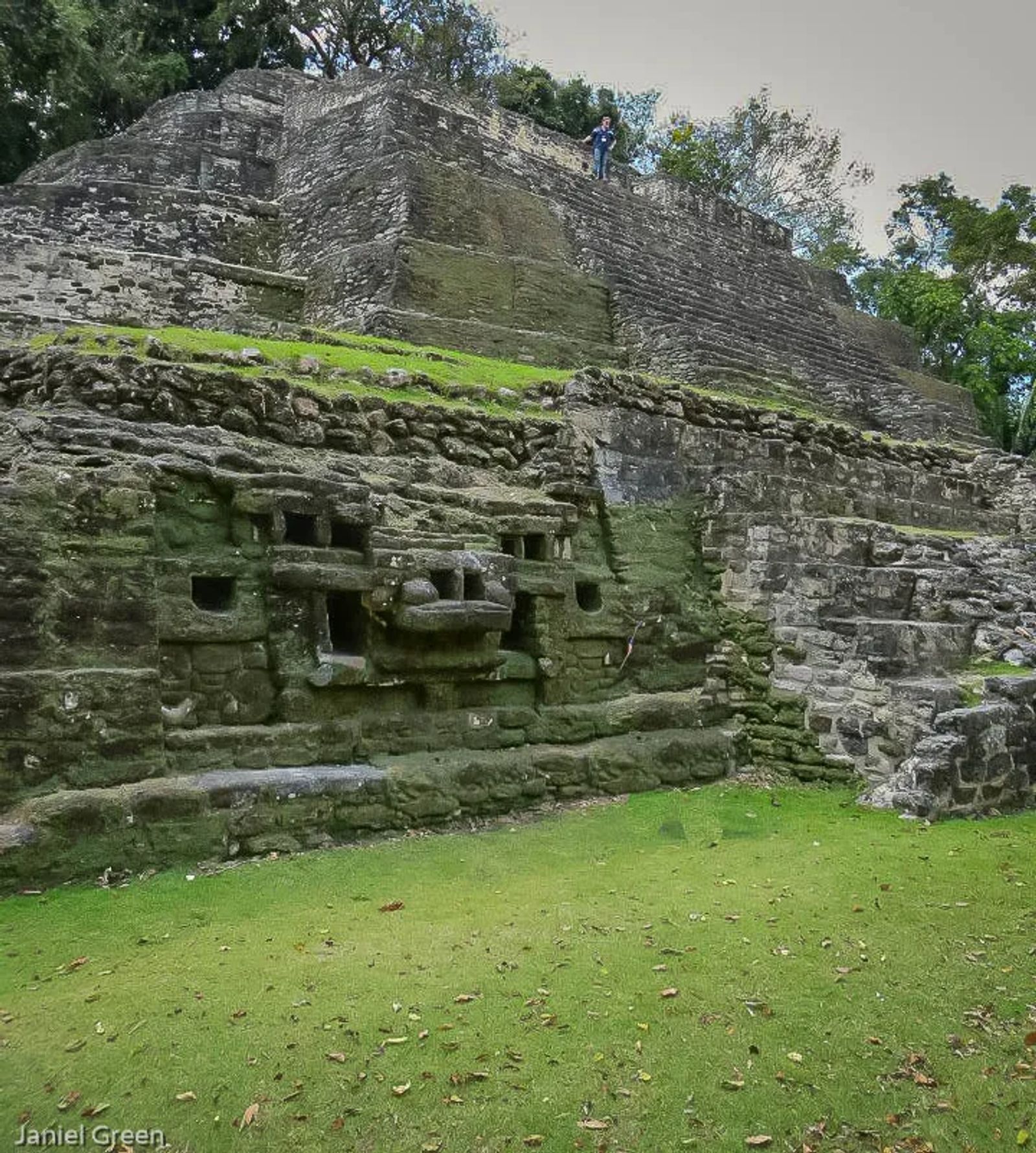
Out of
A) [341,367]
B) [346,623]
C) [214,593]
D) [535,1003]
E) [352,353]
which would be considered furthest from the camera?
[352,353]

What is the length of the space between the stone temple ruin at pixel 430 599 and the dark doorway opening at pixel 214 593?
2cm

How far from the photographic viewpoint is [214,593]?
19.2 feet

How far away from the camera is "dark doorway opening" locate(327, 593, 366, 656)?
20.1 feet

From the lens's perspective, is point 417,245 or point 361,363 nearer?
point 361,363

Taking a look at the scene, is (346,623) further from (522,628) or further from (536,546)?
(536,546)

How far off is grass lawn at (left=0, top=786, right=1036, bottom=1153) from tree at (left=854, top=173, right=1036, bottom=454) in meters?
22.6

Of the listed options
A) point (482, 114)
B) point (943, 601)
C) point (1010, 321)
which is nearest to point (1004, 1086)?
point (943, 601)

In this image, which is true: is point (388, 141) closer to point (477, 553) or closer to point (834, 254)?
point (477, 553)

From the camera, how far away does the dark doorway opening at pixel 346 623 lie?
614cm

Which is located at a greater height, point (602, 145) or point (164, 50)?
point (164, 50)

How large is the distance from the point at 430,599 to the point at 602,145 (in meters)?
18.4

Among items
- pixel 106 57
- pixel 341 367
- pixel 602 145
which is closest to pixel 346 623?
pixel 341 367

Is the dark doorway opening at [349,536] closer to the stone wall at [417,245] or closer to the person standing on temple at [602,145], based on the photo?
the stone wall at [417,245]

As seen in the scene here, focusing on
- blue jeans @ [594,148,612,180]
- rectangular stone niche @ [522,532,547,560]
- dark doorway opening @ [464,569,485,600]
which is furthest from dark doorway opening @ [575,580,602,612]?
blue jeans @ [594,148,612,180]
